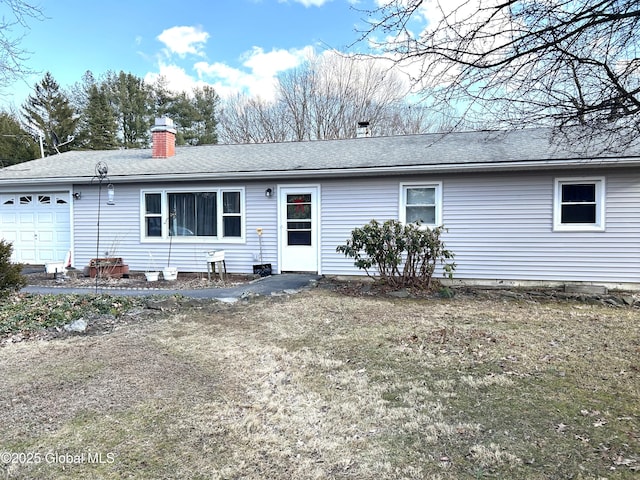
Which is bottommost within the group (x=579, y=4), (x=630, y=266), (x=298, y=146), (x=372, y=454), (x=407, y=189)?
(x=372, y=454)

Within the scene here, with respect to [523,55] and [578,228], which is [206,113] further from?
[523,55]

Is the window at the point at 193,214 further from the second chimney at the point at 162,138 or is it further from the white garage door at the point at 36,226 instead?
the white garage door at the point at 36,226

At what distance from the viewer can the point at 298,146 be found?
1180 cm

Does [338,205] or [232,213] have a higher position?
[338,205]

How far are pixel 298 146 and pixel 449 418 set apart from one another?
32.1 feet

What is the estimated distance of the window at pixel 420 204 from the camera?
29.2ft

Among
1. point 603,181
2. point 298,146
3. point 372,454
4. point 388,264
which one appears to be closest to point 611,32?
point 372,454

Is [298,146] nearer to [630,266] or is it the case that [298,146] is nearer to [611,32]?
[630,266]

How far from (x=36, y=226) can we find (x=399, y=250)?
9780 mm

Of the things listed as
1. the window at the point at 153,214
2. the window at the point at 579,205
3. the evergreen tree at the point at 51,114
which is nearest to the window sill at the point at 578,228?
the window at the point at 579,205

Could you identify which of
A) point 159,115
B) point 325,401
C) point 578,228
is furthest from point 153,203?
point 159,115

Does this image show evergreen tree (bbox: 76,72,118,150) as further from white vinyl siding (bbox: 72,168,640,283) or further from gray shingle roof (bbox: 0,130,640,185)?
white vinyl siding (bbox: 72,168,640,283)

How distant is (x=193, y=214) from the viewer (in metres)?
10.1

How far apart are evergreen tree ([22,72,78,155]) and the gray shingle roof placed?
16336 millimetres
